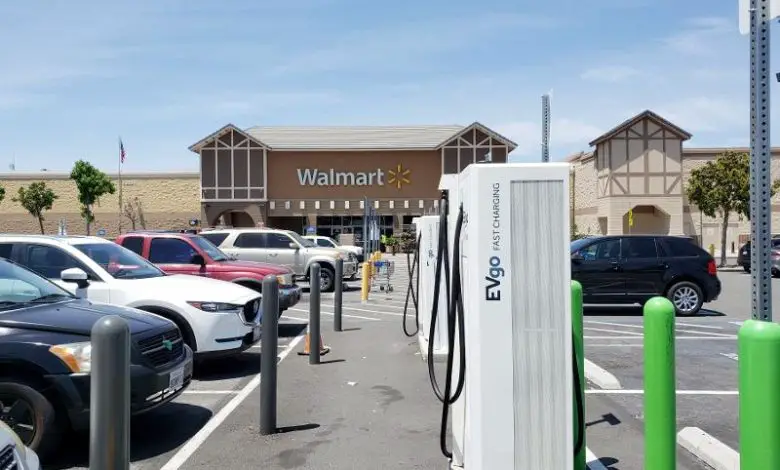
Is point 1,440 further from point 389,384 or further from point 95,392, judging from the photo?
point 389,384

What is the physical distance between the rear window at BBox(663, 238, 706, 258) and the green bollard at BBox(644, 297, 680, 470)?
12033 millimetres

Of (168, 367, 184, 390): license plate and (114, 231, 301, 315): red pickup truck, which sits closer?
(168, 367, 184, 390): license plate

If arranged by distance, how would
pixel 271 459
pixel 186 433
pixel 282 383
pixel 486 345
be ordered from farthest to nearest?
pixel 282 383, pixel 186 433, pixel 271 459, pixel 486 345

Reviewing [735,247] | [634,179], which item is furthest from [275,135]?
[735,247]

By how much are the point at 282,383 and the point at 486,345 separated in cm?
Answer: 496

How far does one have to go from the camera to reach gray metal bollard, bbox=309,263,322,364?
9.17 meters

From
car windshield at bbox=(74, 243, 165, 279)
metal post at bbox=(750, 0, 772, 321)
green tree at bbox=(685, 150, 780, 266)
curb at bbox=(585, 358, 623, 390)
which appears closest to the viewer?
metal post at bbox=(750, 0, 772, 321)

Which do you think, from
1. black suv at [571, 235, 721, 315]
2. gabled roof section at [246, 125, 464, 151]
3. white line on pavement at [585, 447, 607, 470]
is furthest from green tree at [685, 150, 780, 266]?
white line on pavement at [585, 447, 607, 470]

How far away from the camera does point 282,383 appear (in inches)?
332

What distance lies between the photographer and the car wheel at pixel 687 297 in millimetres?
15266

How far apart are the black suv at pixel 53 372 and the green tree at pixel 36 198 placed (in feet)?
171

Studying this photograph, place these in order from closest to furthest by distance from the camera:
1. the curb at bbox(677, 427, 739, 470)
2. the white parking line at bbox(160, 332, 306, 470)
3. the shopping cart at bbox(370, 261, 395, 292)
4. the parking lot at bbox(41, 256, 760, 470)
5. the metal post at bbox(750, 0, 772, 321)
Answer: the metal post at bbox(750, 0, 772, 321) → the curb at bbox(677, 427, 739, 470) → the white parking line at bbox(160, 332, 306, 470) → the parking lot at bbox(41, 256, 760, 470) → the shopping cart at bbox(370, 261, 395, 292)

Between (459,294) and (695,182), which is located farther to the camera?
(695,182)

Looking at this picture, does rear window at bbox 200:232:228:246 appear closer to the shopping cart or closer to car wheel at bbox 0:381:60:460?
the shopping cart
